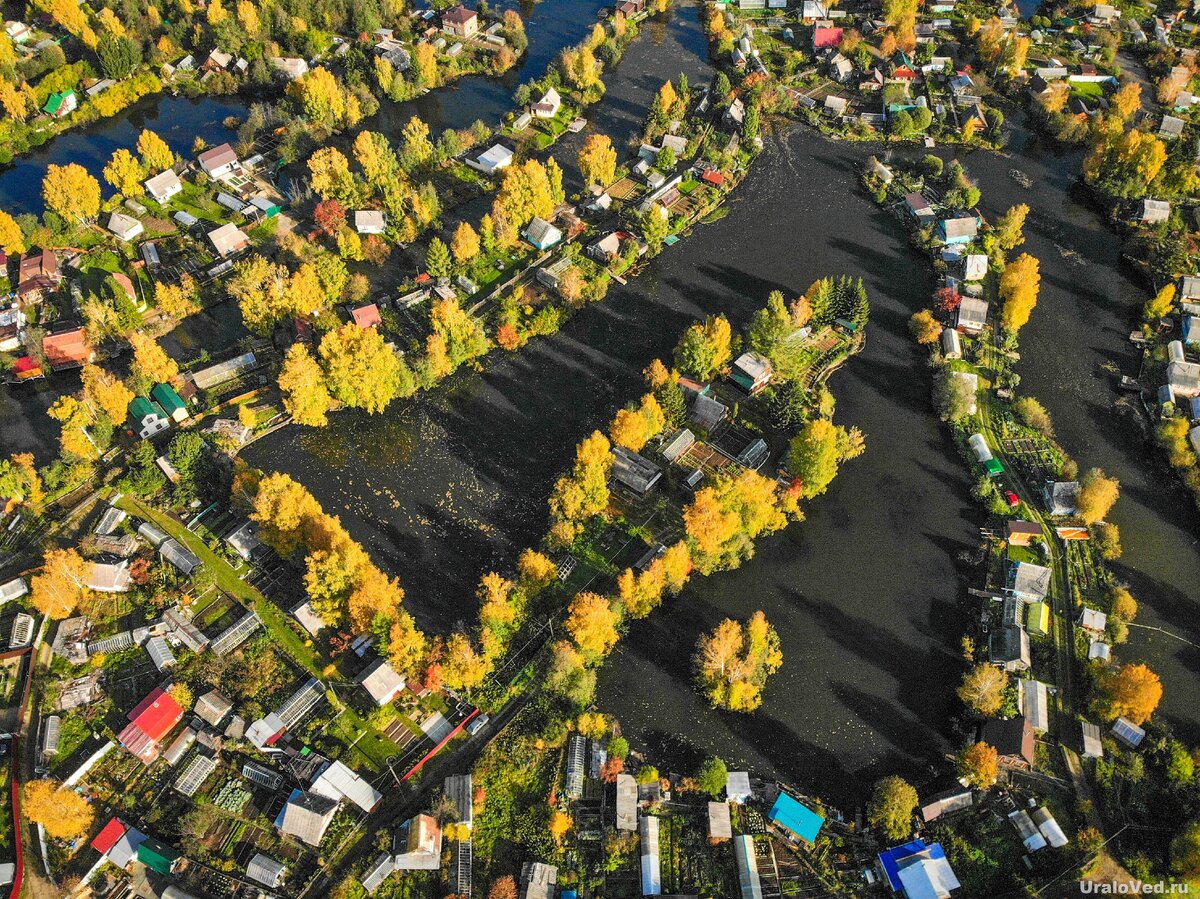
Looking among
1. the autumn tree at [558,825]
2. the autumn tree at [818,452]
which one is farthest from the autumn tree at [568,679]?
the autumn tree at [818,452]

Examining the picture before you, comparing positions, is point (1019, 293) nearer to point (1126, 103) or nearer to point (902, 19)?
point (1126, 103)

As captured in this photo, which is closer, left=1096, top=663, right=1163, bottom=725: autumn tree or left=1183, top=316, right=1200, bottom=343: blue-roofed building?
left=1096, top=663, right=1163, bottom=725: autumn tree

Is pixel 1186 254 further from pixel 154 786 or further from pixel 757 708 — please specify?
pixel 154 786

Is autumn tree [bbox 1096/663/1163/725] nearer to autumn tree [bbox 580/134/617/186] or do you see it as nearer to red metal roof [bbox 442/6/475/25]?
autumn tree [bbox 580/134/617/186]

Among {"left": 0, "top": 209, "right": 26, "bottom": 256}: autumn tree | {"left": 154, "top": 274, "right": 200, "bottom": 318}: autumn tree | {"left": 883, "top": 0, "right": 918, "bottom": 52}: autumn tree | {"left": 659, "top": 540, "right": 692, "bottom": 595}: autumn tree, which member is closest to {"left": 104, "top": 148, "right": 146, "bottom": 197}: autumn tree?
{"left": 0, "top": 209, "right": 26, "bottom": 256}: autumn tree

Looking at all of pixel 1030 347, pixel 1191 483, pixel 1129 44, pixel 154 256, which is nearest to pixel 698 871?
pixel 1191 483
